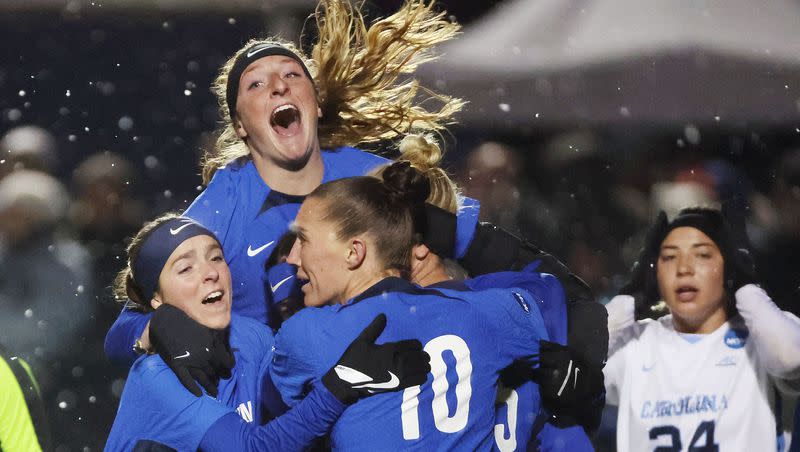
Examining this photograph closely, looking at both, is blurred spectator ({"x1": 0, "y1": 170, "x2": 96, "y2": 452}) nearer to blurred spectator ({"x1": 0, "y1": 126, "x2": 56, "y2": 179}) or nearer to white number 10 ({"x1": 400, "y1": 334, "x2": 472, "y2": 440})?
blurred spectator ({"x1": 0, "y1": 126, "x2": 56, "y2": 179})

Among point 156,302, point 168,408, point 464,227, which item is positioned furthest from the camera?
point 464,227

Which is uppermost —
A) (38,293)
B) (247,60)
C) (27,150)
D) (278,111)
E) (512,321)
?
(27,150)

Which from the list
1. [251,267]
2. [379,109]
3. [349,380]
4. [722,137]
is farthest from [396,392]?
[722,137]

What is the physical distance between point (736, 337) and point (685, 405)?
34cm

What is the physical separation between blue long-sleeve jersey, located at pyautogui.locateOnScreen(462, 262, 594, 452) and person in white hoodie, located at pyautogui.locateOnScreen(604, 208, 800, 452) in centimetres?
125

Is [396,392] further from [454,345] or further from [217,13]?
[217,13]

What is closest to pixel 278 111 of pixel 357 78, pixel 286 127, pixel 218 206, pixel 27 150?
pixel 286 127

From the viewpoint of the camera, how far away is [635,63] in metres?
6.05

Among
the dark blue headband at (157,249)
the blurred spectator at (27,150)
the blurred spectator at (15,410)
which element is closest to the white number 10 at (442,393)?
the dark blue headband at (157,249)

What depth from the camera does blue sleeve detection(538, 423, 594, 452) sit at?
3225 mm

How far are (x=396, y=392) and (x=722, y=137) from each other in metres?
3.94

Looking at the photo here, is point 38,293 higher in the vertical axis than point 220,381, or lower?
higher

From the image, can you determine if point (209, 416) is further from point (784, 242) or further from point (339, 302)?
point (784, 242)

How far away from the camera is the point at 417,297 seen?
2.71 meters
